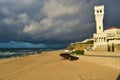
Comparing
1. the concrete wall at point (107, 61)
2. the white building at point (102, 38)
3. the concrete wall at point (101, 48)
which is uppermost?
the white building at point (102, 38)

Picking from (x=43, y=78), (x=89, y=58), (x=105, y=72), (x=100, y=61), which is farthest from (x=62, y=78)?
(x=89, y=58)

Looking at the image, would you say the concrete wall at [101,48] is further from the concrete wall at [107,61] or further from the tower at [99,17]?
the tower at [99,17]

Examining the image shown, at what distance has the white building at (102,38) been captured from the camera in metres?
33.1

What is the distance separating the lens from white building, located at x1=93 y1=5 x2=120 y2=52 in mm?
33066

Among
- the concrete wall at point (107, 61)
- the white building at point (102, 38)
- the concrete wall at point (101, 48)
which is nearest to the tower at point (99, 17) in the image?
the white building at point (102, 38)

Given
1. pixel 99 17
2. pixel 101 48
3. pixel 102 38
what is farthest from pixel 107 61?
pixel 99 17

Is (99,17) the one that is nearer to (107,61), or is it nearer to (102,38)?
(102,38)

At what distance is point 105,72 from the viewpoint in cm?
1897

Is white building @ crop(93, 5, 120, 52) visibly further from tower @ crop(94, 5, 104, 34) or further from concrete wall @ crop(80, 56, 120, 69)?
concrete wall @ crop(80, 56, 120, 69)

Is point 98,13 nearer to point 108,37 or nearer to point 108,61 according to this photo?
point 108,37

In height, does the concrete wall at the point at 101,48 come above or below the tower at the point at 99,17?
below

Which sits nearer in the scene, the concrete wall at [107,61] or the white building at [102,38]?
the concrete wall at [107,61]

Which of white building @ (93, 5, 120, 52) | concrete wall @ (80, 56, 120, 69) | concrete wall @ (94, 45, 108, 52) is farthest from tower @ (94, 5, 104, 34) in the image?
concrete wall @ (80, 56, 120, 69)

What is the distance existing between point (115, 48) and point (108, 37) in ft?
33.3
